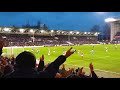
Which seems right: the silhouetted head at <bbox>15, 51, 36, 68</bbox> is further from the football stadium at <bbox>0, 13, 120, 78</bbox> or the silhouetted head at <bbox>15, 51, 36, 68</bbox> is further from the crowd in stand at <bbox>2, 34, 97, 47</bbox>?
the crowd in stand at <bbox>2, 34, 97, 47</bbox>

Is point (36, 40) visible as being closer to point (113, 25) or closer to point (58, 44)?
point (58, 44)

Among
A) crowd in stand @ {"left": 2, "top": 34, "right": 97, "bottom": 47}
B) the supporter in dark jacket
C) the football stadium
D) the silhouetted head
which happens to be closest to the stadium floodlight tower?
the football stadium

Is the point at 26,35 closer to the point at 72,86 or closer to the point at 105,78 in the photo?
the point at 72,86

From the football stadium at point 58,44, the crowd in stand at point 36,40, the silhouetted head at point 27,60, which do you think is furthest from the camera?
the crowd in stand at point 36,40

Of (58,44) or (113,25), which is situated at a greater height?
(113,25)

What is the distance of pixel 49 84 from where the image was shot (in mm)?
5301

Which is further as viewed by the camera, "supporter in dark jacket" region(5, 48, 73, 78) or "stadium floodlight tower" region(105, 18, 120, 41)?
"stadium floodlight tower" region(105, 18, 120, 41)

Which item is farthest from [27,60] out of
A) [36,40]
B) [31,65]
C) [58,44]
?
[58,44]

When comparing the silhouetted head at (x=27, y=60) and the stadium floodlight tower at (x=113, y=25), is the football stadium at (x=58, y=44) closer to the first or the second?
the stadium floodlight tower at (x=113, y=25)

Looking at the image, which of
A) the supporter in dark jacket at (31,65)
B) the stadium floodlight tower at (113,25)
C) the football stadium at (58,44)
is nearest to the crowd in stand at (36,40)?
the football stadium at (58,44)

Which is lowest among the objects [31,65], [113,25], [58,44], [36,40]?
[31,65]

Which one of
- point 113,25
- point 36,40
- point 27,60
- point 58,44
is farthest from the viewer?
point 58,44

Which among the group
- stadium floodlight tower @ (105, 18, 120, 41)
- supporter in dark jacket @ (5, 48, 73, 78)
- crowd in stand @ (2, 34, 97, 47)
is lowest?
supporter in dark jacket @ (5, 48, 73, 78)
